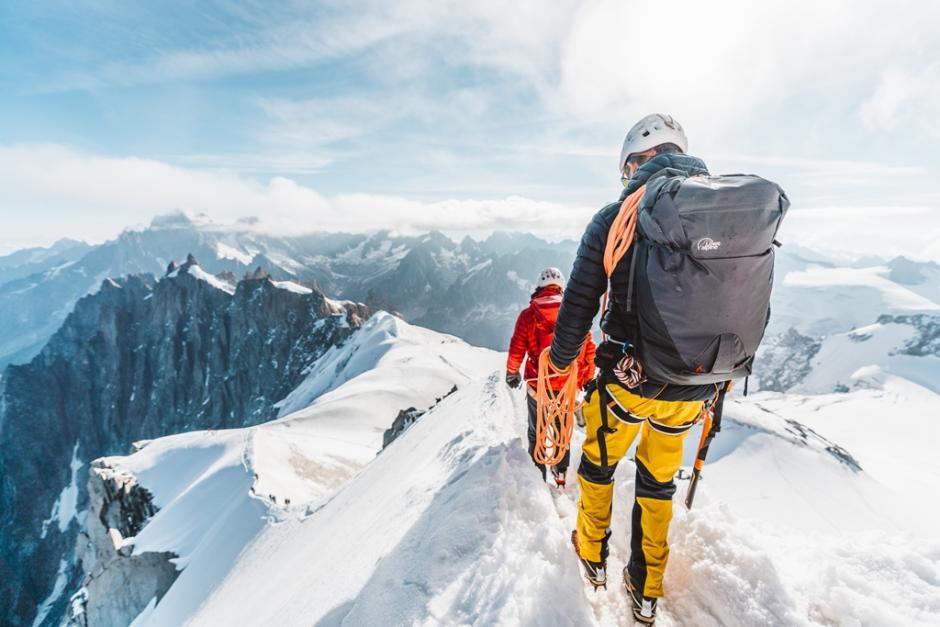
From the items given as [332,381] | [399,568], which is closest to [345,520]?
[399,568]

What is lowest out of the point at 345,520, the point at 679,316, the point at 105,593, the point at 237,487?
the point at 105,593

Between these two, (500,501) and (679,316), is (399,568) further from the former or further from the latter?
(679,316)

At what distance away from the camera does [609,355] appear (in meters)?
3.96

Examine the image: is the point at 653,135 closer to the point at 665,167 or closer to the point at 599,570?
the point at 665,167

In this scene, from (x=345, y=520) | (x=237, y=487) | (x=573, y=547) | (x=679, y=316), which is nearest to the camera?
(x=679, y=316)

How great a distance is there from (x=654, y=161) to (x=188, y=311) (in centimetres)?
17324

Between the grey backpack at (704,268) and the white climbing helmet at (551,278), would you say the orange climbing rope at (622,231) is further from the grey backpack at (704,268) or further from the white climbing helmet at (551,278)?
the white climbing helmet at (551,278)

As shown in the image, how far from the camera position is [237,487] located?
2075 centimetres

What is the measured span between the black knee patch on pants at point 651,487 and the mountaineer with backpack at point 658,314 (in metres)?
0.01

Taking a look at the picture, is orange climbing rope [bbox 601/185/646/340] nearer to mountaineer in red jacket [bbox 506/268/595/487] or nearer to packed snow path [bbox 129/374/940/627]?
packed snow path [bbox 129/374/940/627]

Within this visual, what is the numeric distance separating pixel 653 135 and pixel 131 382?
198 meters

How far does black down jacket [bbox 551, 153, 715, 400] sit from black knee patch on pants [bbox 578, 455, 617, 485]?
2.91 feet

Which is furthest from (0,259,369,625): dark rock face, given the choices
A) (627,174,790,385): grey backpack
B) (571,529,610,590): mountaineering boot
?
(627,174,790,385): grey backpack

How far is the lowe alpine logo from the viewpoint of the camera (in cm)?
299
